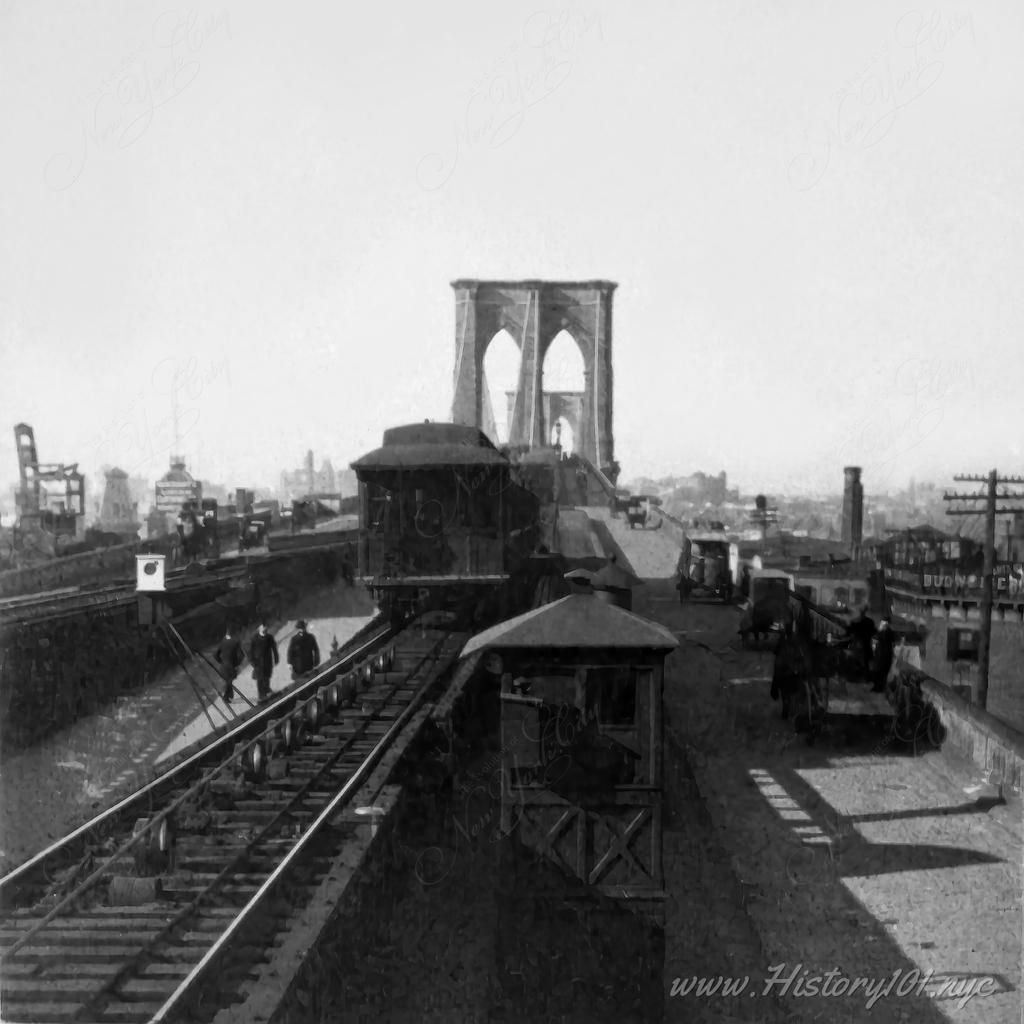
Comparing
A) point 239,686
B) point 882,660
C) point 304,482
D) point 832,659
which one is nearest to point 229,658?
point 239,686

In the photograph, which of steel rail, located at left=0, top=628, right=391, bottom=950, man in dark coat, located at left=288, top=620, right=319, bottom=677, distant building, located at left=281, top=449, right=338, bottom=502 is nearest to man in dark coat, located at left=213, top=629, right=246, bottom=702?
man in dark coat, located at left=288, top=620, right=319, bottom=677

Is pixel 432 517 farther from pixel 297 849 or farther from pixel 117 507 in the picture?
pixel 117 507

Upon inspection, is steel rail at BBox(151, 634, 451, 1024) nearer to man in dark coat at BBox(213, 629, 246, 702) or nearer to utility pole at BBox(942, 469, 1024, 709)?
man in dark coat at BBox(213, 629, 246, 702)

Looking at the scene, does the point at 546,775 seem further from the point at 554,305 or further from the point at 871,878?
the point at 554,305

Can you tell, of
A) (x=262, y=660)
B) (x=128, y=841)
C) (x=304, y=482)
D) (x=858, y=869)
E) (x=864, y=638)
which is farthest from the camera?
(x=304, y=482)

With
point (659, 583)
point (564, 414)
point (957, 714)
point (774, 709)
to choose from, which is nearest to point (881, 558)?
point (659, 583)

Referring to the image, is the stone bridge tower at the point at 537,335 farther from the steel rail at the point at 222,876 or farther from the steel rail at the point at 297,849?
the steel rail at the point at 222,876

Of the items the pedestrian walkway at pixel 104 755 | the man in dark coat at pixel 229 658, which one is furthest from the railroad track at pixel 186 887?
the man in dark coat at pixel 229 658
